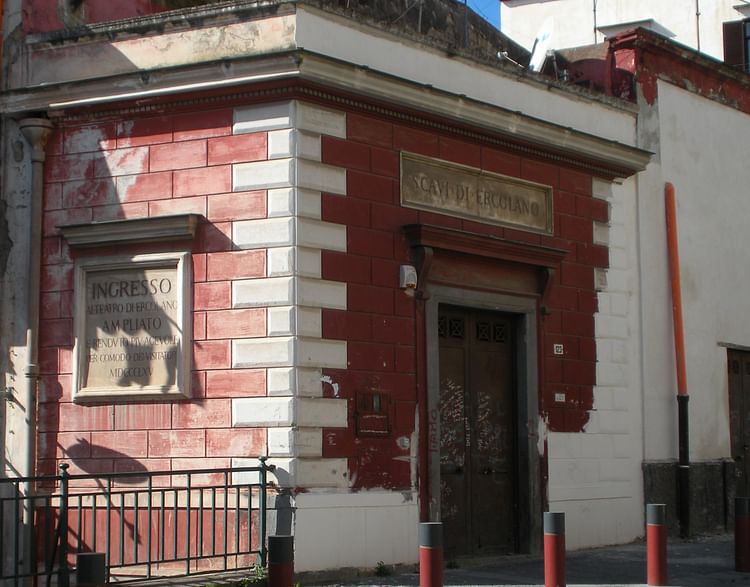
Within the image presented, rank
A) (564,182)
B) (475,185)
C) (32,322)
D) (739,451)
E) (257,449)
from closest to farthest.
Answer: (257,449)
(32,322)
(475,185)
(564,182)
(739,451)

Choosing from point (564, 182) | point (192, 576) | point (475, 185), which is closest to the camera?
point (192, 576)

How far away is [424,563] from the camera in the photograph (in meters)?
9.59

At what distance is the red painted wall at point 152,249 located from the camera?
41.9ft

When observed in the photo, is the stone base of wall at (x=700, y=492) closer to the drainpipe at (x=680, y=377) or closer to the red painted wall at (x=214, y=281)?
the drainpipe at (x=680, y=377)

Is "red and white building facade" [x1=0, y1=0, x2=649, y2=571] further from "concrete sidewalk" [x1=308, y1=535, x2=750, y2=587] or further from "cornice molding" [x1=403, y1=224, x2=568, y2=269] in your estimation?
"concrete sidewalk" [x1=308, y1=535, x2=750, y2=587]

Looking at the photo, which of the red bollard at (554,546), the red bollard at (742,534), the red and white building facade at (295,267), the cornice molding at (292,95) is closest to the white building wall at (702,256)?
the red and white building facade at (295,267)

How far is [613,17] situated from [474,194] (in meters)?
14.4

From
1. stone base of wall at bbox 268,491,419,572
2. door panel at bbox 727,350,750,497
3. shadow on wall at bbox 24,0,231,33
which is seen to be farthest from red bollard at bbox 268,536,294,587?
door panel at bbox 727,350,750,497

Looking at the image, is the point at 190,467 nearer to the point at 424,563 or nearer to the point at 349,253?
the point at 349,253

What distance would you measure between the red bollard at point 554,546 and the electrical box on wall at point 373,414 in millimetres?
2771

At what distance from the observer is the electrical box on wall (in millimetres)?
13031

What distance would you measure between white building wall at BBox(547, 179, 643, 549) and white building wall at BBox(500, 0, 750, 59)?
10649 millimetres

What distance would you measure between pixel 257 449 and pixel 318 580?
4.46 ft

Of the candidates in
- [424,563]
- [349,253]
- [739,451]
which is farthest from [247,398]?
[739,451]
